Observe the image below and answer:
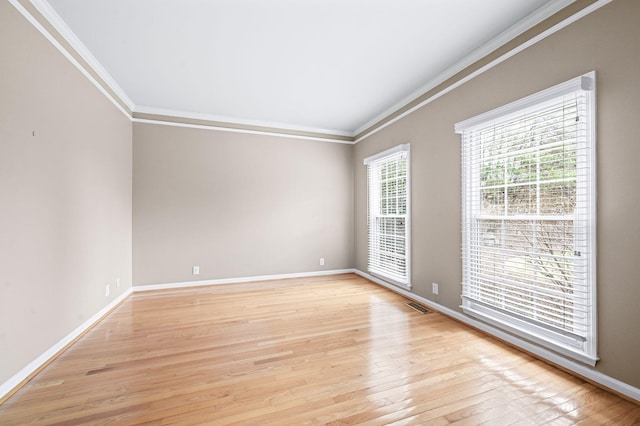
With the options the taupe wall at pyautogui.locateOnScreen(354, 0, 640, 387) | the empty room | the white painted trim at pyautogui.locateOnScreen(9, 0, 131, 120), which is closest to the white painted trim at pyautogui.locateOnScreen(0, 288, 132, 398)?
the empty room

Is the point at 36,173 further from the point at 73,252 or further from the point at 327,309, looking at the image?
the point at 327,309

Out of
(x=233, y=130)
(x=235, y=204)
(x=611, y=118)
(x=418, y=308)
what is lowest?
(x=418, y=308)

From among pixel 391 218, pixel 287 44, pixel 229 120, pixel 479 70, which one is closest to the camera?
pixel 287 44

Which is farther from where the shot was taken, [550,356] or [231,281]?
[231,281]

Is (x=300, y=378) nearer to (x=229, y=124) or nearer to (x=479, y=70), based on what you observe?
(x=479, y=70)

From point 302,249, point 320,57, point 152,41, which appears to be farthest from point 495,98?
point 302,249

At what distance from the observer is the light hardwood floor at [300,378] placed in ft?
5.37

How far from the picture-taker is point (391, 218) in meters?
4.40

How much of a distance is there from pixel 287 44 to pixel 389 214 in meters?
2.84

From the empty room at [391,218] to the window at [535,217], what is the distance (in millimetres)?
17

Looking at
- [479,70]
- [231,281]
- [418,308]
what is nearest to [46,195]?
[231,281]

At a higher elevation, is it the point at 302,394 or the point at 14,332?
the point at 14,332

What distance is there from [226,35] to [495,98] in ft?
8.68

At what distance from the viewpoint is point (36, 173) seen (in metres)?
2.13
